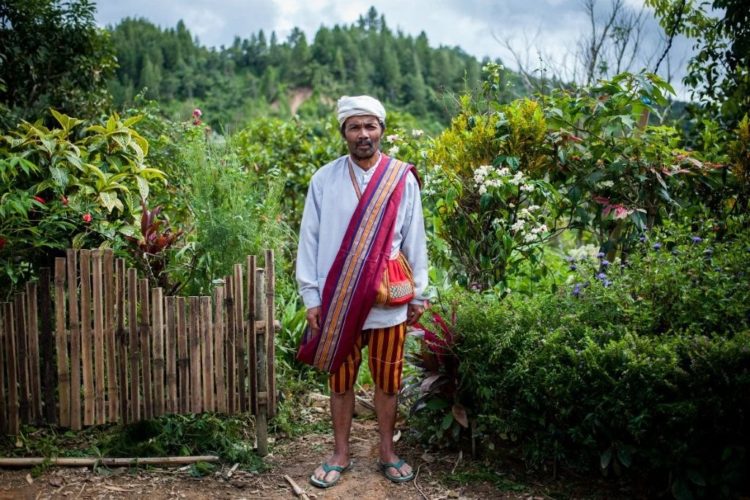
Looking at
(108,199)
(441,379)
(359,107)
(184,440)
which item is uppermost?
(359,107)

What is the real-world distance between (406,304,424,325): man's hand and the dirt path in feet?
2.62

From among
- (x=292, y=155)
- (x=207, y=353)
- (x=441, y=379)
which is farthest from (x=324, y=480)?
(x=292, y=155)

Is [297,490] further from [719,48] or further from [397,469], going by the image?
[719,48]

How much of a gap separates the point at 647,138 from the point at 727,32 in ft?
5.20

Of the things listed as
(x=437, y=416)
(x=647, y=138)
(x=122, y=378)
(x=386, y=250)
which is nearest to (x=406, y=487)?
(x=437, y=416)

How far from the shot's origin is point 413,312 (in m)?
3.33

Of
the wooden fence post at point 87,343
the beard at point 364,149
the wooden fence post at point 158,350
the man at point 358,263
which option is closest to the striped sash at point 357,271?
the man at point 358,263

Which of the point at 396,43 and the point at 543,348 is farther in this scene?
the point at 396,43

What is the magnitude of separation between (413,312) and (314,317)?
50 cm

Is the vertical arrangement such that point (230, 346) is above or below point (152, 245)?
below

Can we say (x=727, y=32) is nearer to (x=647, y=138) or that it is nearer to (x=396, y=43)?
(x=647, y=138)

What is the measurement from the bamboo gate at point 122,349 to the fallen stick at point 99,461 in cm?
18

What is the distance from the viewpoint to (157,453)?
11.6ft

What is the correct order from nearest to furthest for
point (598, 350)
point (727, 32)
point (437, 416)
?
1. point (598, 350)
2. point (437, 416)
3. point (727, 32)
